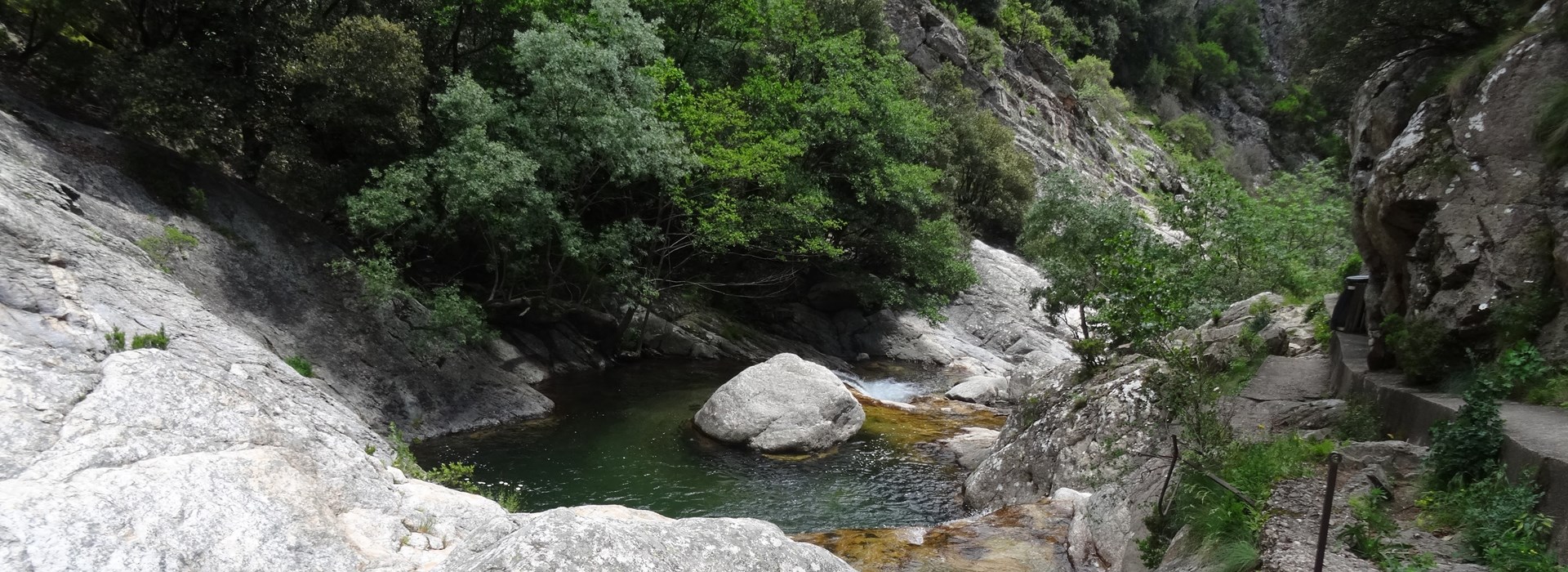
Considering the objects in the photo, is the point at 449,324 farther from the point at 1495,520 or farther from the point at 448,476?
the point at 1495,520

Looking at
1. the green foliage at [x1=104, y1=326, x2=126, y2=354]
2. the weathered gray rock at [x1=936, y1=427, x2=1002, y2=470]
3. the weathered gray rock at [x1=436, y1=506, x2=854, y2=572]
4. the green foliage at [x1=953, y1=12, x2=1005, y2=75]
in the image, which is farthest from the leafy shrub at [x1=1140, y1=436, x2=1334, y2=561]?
the green foliage at [x1=953, y1=12, x2=1005, y2=75]

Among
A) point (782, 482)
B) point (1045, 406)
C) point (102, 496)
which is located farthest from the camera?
point (782, 482)

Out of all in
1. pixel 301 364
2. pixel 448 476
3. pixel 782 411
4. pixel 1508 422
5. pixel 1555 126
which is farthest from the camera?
pixel 782 411

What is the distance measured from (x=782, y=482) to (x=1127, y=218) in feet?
52.2

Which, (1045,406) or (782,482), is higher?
(1045,406)

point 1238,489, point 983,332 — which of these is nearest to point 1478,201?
point 1238,489

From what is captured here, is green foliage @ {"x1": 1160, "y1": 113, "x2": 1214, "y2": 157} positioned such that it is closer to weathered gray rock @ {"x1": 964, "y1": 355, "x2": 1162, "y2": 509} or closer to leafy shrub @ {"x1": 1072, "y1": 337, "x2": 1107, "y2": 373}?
leafy shrub @ {"x1": 1072, "y1": 337, "x2": 1107, "y2": 373}

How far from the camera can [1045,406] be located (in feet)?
45.0

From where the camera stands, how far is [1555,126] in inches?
293

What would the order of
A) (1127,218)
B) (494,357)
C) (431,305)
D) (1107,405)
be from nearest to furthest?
(1107,405) < (431,305) < (494,357) < (1127,218)

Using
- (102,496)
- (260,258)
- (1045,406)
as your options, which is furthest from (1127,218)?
(102,496)

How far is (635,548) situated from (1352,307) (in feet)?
37.8

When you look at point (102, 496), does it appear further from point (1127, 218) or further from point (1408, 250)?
point (1127, 218)

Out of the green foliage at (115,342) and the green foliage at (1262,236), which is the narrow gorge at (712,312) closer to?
the green foliage at (115,342)
